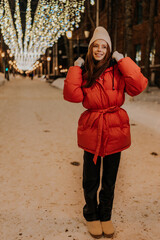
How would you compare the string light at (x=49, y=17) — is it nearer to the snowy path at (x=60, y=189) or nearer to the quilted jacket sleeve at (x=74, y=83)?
the snowy path at (x=60, y=189)

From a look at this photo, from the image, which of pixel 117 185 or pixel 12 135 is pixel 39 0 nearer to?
pixel 12 135

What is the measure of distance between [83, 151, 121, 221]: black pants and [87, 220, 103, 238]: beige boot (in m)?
0.04

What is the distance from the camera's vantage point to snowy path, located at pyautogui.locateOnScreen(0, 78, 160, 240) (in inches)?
92.5

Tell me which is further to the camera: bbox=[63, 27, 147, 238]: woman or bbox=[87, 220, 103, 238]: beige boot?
bbox=[87, 220, 103, 238]: beige boot

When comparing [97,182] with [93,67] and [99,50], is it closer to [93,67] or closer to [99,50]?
[93,67]

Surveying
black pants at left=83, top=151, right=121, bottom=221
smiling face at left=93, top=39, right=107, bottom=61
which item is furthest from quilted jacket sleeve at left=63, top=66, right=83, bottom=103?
black pants at left=83, top=151, right=121, bottom=221

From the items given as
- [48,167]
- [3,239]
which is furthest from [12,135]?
[3,239]

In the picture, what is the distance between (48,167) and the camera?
3809 millimetres

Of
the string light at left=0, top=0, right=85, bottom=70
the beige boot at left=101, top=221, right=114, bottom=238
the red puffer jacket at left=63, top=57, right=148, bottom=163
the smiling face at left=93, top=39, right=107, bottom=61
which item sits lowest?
the beige boot at left=101, top=221, right=114, bottom=238

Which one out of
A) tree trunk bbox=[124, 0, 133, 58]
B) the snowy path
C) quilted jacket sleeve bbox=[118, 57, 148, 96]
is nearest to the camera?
quilted jacket sleeve bbox=[118, 57, 148, 96]

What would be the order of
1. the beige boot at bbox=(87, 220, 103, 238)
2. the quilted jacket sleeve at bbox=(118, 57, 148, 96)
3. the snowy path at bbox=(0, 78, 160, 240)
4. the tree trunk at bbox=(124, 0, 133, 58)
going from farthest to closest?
the tree trunk at bbox=(124, 0, 133, 58), the snowy path at bbox=(0, 78, 160, 240), the beige boot at bbox=(87, 220, 103, 238), the quilted jacket sleeve at bbox=(118, 57, 148, 96)

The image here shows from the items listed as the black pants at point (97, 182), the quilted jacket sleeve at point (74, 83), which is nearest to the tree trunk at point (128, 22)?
the quilted jacket sleeve at point (74, 83)

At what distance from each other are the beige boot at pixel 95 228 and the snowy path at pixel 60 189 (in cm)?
6

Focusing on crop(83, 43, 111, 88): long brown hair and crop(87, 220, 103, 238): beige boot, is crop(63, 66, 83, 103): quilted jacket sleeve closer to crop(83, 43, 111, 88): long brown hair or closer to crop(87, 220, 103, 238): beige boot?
crop(83, 43, 111, 88): long brown hair
